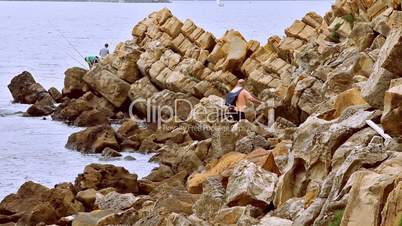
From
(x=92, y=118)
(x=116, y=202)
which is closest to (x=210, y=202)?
(x=116, y=202)

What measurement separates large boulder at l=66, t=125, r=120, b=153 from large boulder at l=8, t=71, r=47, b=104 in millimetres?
12433

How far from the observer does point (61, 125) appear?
34438 mm

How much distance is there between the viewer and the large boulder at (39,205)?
57.1 feet

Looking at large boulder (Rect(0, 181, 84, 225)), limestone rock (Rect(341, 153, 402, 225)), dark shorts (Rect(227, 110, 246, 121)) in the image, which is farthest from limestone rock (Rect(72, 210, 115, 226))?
dark shorts (Rect(227, 110, 246, 121))

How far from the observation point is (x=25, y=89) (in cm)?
4162

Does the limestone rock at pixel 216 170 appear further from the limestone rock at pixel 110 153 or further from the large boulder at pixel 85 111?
the large boulder at pixel 85 111

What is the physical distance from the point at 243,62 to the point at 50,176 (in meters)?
10.9

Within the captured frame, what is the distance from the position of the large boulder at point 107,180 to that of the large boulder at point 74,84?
1728 cm

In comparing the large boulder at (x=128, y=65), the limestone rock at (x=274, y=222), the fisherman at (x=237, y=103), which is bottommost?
the limestone rock at (x=274, y=222)

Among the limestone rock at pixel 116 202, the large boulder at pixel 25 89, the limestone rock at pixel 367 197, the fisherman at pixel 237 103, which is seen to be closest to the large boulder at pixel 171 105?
the fisherman at pixel 237 103

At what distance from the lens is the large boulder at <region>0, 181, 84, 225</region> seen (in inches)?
685

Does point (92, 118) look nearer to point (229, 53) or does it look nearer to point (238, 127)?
point (229, 53)

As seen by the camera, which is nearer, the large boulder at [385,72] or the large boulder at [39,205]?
the large boulder at [385,72]

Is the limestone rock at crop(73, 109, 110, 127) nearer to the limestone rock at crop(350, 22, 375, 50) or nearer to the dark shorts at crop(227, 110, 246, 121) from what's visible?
the dark shorts at crop(227, 110, 246, 121)
